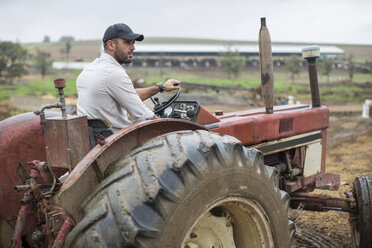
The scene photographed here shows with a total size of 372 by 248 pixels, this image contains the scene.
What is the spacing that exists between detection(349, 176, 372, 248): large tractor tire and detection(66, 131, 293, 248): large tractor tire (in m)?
1.44

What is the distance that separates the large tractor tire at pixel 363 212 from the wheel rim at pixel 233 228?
5.31 ft

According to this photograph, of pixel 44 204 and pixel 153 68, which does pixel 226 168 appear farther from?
pixel 153 68

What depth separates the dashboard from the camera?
10.3ft

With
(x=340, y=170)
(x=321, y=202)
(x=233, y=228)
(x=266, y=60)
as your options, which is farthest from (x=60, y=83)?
(x=340, y=170)

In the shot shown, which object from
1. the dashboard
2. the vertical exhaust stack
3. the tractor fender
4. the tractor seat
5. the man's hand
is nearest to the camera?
the tractor fender

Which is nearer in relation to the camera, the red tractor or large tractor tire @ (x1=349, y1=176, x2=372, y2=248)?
the red tractor

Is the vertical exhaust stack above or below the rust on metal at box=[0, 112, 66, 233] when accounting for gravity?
above

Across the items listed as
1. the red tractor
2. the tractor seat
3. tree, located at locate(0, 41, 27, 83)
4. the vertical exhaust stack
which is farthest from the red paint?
tree, located at locate(0, 41, 27, 83)

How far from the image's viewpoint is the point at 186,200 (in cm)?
201

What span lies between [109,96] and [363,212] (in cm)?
257

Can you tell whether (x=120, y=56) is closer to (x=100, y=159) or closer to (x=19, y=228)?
(x=100, y=159)

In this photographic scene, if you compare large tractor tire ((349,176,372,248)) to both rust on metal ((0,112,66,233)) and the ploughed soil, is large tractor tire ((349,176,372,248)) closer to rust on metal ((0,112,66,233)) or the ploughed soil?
the ploughed soil

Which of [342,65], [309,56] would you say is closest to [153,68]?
[342,65]

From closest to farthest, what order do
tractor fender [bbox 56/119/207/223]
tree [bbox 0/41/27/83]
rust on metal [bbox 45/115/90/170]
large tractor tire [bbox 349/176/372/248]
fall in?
1. tractor fender [bbox 56/119/207/223]
2. rust on metal [bbox 45/115/90/170]
3. large tractor tire [bbox 349/176/372/248]
4. tree [bbox 0/41/27/83]
